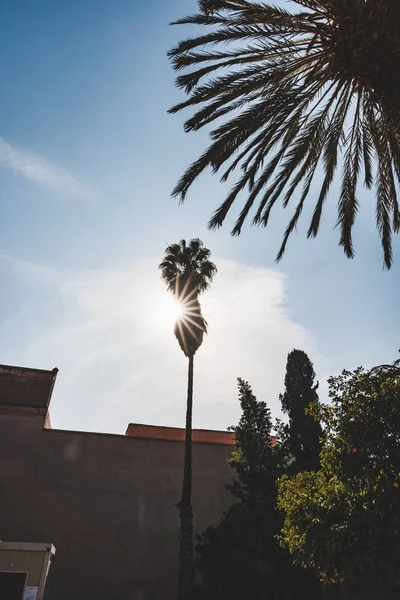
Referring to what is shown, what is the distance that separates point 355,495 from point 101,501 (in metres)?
16.4

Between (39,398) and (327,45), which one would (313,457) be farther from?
(327,45)

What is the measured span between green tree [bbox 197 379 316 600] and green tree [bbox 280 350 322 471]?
133 centimetres

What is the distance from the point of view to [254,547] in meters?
16.6

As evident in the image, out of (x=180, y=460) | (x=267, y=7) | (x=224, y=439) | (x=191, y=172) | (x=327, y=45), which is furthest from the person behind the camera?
(x=224, y=439)

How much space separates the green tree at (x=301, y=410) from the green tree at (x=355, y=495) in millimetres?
11404

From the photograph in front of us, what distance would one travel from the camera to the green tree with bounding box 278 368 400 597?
6777 millimetres

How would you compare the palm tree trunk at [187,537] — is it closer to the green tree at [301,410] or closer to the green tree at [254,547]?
the green tree at [254,547]

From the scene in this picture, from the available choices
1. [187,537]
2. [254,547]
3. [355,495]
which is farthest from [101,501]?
[355,495]

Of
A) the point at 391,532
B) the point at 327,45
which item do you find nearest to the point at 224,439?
the point at 391,532

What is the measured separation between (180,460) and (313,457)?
24.0 ft

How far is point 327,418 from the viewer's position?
859cm

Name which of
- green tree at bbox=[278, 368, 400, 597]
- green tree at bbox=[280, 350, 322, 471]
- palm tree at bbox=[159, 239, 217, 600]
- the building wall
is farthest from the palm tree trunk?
green tree at bbox=[278, 368, 400, 597]

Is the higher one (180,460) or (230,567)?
(180,460)

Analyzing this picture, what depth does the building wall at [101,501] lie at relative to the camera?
62.3 feet
